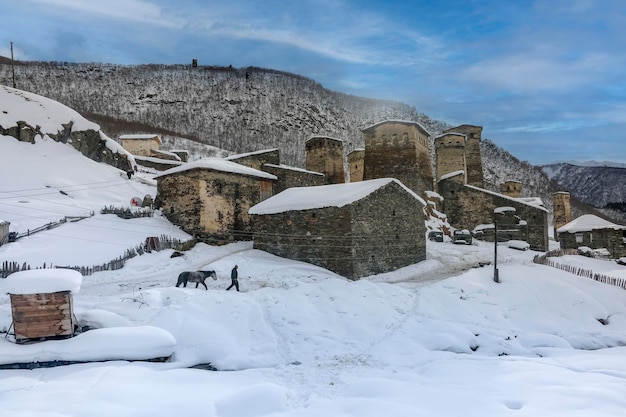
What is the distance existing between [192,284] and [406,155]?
69.7 ft

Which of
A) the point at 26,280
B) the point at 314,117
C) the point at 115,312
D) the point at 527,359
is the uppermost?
the point at 314,117

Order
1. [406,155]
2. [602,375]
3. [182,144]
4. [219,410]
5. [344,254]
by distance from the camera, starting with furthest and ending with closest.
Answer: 1. [182,144]
2. [406,155]
3. [344,254]
4. [602,375]
5. [219,410]

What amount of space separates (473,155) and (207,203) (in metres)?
31.0

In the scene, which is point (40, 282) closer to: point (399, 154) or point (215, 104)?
point (399, 154)

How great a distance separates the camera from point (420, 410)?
691 cm

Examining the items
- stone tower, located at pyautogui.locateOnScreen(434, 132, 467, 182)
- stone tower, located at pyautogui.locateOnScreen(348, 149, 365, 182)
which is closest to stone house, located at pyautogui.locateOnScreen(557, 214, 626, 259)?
stone tower, located at pyautogui.locateOnScreen(434, 132, 467, 182)

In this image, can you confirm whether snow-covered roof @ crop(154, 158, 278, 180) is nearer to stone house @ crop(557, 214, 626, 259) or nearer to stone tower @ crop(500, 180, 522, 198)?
stone house @ crop(557, 214, 626, 259)

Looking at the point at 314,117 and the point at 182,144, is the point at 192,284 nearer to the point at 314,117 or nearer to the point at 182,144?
the point at 182,144

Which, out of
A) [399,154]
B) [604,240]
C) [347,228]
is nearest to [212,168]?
[347,228]

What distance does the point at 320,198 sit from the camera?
20641mm

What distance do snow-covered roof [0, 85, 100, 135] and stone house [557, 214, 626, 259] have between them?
37.3 meters

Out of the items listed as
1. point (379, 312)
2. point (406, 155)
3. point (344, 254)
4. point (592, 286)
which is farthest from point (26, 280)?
point (406, 155)

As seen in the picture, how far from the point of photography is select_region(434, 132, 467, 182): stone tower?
38281mm

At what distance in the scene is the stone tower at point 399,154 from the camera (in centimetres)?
3109
